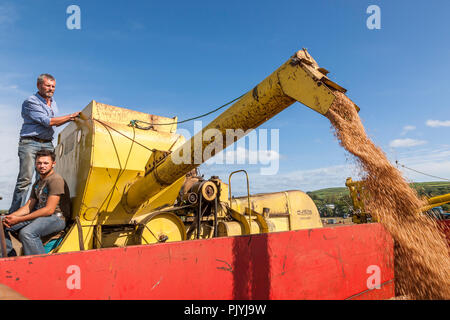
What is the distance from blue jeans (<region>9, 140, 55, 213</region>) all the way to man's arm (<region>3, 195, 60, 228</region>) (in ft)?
2.91

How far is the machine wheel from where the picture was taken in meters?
4.23

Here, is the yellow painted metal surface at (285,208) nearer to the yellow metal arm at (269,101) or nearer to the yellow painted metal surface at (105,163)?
the yellow painted metal surface at (105,163)

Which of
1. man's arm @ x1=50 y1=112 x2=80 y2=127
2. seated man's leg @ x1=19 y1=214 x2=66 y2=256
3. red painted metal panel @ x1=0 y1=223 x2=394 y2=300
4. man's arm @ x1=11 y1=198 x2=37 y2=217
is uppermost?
man's arm @ x1=50 y1=112 x2=80 y2=127

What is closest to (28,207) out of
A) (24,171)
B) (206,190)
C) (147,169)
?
(24,171)

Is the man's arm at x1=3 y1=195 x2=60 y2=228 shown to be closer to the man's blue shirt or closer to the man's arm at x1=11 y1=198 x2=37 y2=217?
the man's arm at x1=11 y1=198 x2=37 y2=217

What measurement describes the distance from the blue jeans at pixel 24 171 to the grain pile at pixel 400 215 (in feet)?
11.1

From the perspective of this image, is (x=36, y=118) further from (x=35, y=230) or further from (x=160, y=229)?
(x=160, y=229)

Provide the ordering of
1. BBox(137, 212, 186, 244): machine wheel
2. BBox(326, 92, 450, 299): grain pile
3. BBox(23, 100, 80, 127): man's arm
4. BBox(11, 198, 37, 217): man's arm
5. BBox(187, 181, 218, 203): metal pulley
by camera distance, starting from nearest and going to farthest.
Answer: BBox(326, 92, 450, 299): grain pile < BBox(11, 198, 37, 217): man's arm < BBox(23, 100, 80, 127): man's arm < BBox(137, 212, 186, 244): machine wheel < BBox(187, 181, 218, 203): metal pulley

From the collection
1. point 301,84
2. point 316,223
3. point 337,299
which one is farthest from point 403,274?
point 301,84

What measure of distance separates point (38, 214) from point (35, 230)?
14cm

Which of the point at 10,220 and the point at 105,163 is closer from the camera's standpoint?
the point at 10,220

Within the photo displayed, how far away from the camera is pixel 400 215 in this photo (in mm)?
3510

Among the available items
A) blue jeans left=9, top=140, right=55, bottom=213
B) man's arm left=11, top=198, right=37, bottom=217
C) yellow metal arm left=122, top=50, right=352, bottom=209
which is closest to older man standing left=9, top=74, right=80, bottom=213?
blue jeans left=9, top=140, right=55, bottom=213

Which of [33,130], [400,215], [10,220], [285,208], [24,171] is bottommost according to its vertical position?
[285,208]
